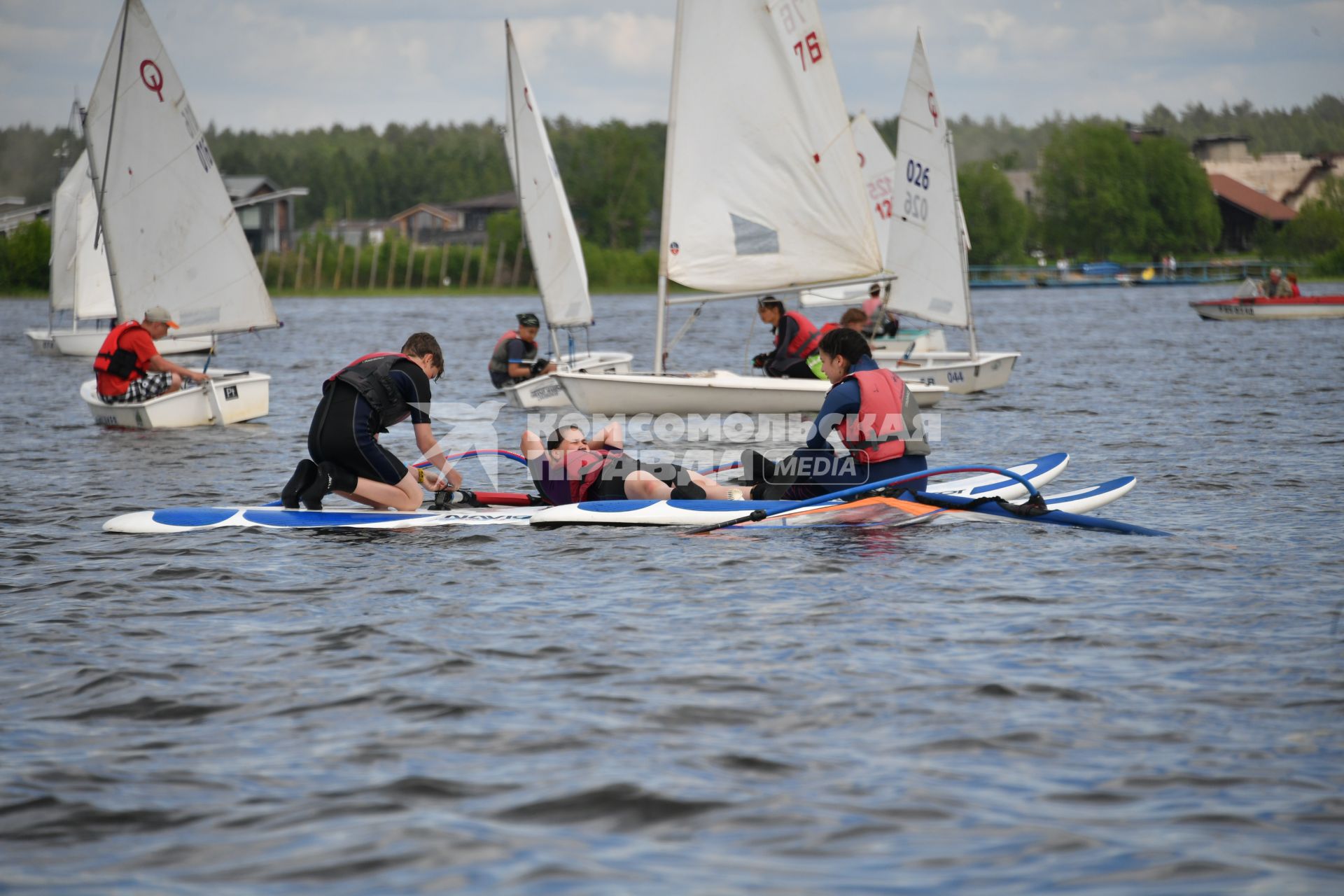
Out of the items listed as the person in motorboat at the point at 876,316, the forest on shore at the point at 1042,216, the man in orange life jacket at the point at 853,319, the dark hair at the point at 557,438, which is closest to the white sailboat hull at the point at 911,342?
the person in motorboat at the point at 876,316

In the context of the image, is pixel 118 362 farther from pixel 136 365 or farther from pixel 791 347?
pixel 791 347

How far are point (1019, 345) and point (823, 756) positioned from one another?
112 ft

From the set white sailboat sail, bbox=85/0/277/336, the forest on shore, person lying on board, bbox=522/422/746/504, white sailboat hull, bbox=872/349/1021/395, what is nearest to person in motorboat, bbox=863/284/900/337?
white sailboat hull, bbox=872/349/1021/395

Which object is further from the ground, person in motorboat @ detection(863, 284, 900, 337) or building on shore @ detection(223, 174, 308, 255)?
building on shore @ detection(223, 174, 308, 255)

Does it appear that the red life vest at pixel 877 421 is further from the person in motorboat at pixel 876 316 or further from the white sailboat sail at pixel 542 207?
the person in motorboat at pixel 876 316

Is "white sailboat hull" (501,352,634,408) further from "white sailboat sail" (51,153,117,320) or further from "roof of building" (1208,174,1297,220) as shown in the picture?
"roof of building" (1208,174,1297,220)

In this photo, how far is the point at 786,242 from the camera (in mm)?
18453

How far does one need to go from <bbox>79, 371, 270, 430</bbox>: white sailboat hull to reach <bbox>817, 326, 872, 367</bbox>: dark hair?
11252mm

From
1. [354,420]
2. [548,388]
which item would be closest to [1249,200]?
[548,388]

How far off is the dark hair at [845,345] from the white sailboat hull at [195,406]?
A: 11252mm

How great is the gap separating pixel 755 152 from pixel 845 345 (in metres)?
8.22

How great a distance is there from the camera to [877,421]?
1045 cm

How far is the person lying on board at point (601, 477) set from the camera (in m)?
11.2

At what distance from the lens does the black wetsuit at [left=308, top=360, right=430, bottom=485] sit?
1087 centimetres
